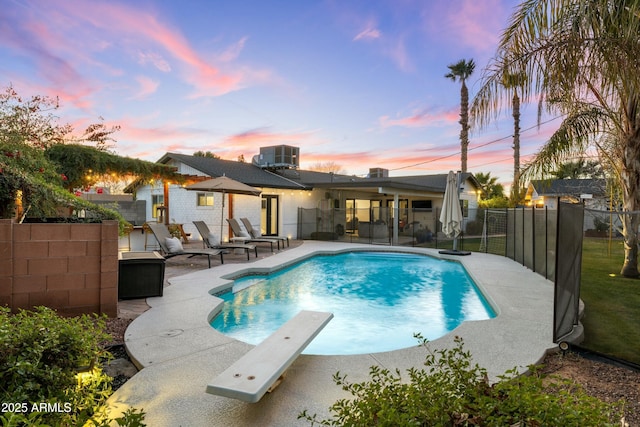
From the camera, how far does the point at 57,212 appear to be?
7.01 meters

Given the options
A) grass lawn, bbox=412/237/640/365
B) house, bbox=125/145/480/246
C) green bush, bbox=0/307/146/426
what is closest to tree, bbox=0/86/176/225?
house, bbox=125/145/480/246

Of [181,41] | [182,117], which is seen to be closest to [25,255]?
[181,41]

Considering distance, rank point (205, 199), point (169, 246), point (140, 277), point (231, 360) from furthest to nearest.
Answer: point (205, 199), point (169, 246), point (140, 277), point (231, 360)

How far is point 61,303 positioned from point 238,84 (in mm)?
11057

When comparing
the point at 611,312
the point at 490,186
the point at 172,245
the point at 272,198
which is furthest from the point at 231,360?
the point at 490,186

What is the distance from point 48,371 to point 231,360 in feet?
5.53

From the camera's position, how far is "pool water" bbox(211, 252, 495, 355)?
5.60m

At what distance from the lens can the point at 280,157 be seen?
1978 cm

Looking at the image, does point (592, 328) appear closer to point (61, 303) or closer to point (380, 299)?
point (380, 299)

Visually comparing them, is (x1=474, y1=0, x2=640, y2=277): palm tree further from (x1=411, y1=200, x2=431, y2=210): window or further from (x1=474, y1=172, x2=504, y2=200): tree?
(x1=474, y1=172, x2=504, y2=200): tree

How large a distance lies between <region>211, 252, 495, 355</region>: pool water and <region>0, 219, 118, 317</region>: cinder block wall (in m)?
1.76

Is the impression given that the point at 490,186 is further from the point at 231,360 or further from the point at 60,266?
the point at 60,266

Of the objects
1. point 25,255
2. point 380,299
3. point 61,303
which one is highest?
point 25,255

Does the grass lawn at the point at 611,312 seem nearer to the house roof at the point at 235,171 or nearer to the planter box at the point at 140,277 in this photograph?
the planter box at the point at 140,277
